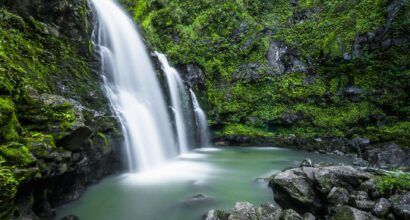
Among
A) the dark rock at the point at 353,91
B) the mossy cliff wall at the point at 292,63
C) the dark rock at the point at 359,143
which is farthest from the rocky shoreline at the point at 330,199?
the dark rock at the point at 353,91

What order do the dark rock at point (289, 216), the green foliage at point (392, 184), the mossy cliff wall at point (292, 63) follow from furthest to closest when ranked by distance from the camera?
the mossy cliff wall at point (292, 63) → the green foliage at point (392, 184) → the dark rock at point (289, 216)

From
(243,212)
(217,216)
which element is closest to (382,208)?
(243,212)

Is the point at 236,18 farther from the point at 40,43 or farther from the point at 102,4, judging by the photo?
the point at 40,43

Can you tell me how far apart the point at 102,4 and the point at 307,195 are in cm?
1367

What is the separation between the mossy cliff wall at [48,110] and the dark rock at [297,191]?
15.6 ft

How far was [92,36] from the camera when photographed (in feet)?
37.4

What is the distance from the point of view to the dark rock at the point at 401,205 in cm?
496

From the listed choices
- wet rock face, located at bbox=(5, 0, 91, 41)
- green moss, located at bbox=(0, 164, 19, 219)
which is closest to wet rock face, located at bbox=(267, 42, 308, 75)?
wet rock face, located at bbox=(5, 0, 91, 41)

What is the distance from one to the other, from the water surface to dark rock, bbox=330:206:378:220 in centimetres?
250

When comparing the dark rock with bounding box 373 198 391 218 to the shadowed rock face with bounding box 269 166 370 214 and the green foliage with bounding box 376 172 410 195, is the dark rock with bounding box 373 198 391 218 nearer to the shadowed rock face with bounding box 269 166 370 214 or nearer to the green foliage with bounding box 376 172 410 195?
the green foliage with bounding box 376 172 410 195

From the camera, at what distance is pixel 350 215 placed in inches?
197

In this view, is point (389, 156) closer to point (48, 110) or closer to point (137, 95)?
point (137, 95)

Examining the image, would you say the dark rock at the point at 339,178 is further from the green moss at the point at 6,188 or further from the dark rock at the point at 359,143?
the dark rock at the point at 359,143

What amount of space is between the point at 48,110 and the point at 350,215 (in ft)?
21.2
